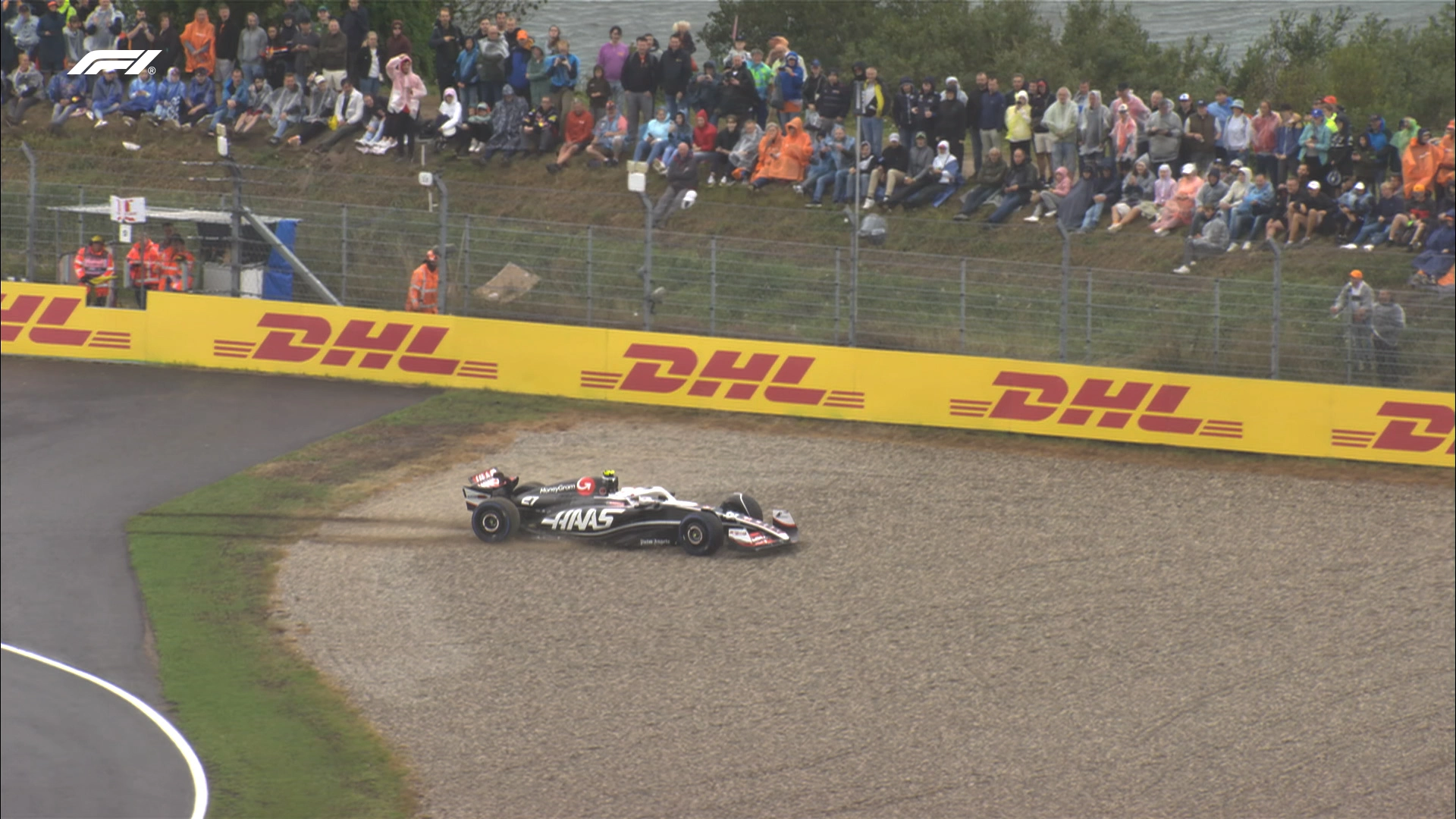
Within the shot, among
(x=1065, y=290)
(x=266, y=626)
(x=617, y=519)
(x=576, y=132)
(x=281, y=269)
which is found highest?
(x=576, y=132)

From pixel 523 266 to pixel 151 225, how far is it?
6124mm

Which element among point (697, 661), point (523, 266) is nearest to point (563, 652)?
point (697, 661)

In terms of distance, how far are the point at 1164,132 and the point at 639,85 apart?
1628 mm

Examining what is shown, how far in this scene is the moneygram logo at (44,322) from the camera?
20812 millimetres

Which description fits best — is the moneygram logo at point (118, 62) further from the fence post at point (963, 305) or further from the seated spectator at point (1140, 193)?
the fence post at point (963, 305)

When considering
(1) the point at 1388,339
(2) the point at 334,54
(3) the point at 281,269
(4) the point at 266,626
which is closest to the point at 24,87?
(2) the point at 334,54

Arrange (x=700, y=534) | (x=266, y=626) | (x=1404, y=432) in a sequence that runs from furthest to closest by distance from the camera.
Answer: (x=1404, y=432) → (x=266, y=626) → (x=700, y=534)

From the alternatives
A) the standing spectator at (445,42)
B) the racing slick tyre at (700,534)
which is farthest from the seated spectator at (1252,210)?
the racing slick tyre at (700,534)

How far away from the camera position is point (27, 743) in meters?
13.0

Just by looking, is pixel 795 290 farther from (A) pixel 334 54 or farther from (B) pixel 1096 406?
(B) pixel 1096 406

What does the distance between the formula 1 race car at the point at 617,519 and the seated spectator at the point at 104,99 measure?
4890 mm

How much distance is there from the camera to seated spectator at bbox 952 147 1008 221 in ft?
19.1

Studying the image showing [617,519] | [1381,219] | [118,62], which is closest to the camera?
[118,62]

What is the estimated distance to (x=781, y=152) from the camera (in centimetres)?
506
